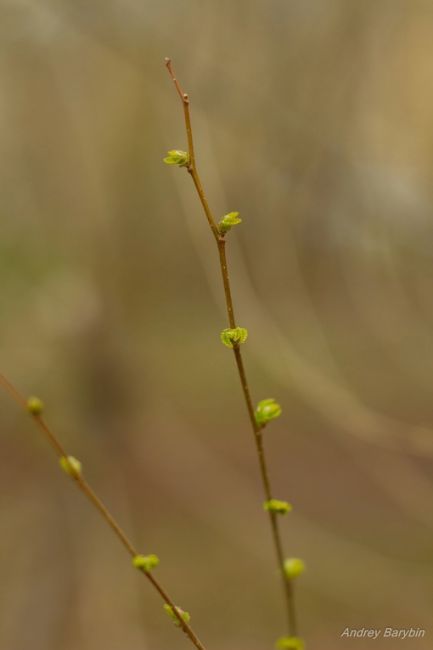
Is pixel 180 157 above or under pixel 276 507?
above

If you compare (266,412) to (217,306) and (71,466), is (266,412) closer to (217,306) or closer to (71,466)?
(71,466)

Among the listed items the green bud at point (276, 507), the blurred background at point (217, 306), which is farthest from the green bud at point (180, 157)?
the blurred background at point (217, 306)

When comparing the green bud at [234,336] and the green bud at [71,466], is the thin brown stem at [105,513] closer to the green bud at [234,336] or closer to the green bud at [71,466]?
the green bud at [71,466]

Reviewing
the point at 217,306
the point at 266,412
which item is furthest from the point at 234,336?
the point at 217,306

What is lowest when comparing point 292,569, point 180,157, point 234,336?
point 292,569

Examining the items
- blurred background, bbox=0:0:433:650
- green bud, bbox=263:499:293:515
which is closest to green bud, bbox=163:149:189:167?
green bud, bbox=263:499:293:515

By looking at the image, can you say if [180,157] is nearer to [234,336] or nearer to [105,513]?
[234,336]

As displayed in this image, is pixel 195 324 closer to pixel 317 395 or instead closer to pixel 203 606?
pixel 203 606

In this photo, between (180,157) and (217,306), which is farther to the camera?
(217,306)

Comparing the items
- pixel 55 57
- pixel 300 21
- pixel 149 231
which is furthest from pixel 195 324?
pixel 300 21
